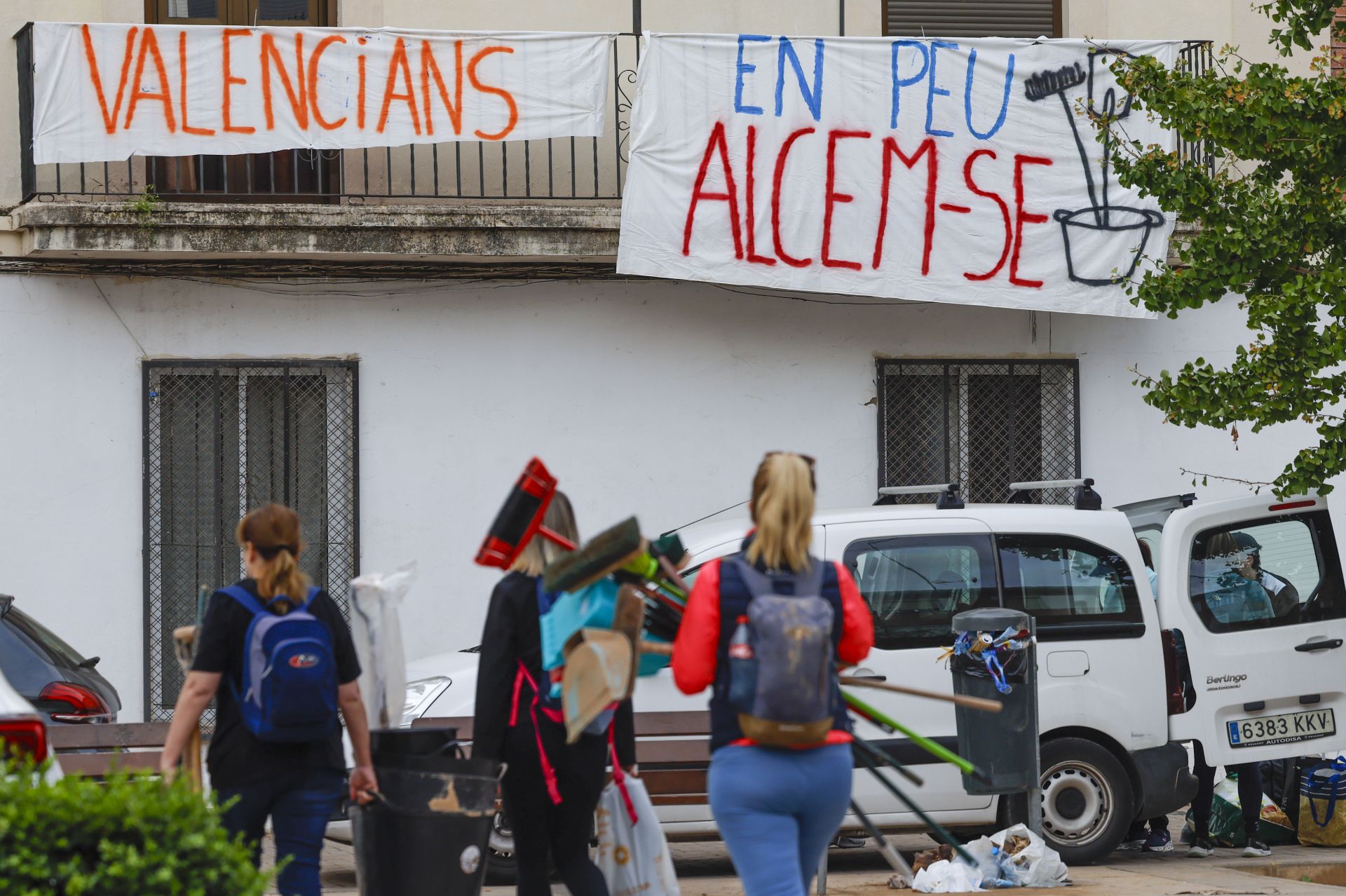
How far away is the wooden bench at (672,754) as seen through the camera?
839cm

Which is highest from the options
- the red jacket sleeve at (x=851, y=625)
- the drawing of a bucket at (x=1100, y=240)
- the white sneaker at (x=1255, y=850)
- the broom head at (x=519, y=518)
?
the drawing of a bucket at (x=1100, y=240)

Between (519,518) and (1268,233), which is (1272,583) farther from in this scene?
(519,518)

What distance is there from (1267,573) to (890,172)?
4.13m

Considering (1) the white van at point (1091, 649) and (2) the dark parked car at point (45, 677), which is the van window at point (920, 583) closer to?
(1) the white van at point (1091, 649)

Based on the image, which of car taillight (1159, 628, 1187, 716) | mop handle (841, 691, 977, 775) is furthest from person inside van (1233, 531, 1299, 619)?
mop handle (841, 691, 977, 775)

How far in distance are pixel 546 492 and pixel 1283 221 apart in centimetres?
578

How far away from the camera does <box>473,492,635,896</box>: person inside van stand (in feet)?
18.3

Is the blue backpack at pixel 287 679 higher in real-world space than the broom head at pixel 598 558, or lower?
lower

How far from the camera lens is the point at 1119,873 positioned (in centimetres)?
880

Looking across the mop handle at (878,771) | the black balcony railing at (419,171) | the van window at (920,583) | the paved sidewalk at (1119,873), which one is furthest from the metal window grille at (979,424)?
the mop handle at (878,771)

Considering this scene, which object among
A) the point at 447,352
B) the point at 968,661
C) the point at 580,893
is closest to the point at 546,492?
the point at 580,893

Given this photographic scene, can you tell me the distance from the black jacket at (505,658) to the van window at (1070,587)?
404 cm

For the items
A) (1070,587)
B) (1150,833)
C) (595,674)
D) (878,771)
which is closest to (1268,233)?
(1070,587)

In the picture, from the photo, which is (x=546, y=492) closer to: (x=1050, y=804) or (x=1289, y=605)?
(x=1050, y=804)
